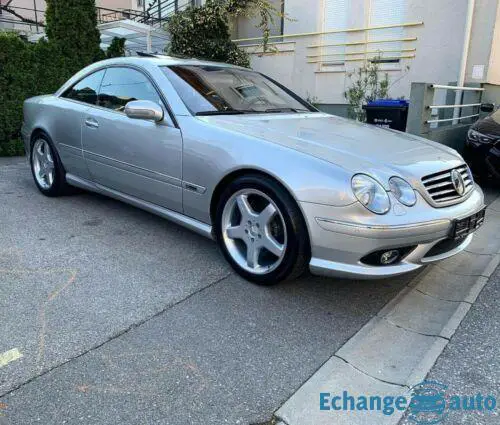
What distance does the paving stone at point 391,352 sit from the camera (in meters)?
2.21

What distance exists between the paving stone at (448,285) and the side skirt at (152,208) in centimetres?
157

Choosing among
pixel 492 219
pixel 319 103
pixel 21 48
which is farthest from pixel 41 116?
pixel 319 103

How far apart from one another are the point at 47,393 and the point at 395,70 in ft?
28.8

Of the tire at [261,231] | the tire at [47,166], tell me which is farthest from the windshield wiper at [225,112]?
the tire at [47,166]

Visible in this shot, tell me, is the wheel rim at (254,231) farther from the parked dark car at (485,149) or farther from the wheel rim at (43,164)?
the parked dark car at (485,149)

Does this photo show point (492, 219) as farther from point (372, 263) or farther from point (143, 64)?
point (143, 64)

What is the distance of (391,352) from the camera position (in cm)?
239

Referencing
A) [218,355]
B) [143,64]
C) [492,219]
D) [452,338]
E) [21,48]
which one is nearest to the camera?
[218,355]

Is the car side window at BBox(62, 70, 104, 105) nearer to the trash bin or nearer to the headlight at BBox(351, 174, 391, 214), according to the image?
the headlight at BBox(351, 174, 391, 214)

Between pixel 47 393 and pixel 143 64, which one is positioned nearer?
pixel 47 393

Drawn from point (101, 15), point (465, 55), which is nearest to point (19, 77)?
point (465, 55)

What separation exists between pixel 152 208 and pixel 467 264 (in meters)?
2.55

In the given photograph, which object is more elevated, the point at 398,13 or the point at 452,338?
the point at 398,13

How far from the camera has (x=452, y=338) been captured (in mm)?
2480
